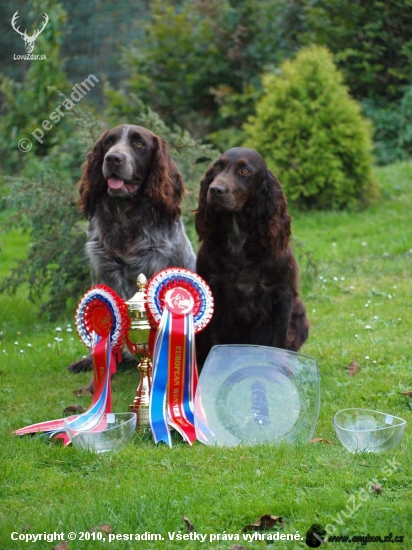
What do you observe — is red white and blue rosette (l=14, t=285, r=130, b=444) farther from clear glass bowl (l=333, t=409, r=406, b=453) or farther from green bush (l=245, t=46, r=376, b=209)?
green bush (l=245, t=46, r=376, b=209)

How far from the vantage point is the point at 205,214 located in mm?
→ 4492

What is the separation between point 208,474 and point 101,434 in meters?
0.58

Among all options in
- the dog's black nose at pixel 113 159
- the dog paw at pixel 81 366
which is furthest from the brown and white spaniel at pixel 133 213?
the dog paw at pixel 81 366

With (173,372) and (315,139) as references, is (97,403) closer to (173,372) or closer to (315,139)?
(173,372)

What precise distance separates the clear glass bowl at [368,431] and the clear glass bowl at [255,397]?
173 mm

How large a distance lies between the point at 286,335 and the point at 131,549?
7.09 feet

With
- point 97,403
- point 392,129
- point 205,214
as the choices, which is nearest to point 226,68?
point 392,129

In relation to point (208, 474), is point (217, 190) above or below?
above

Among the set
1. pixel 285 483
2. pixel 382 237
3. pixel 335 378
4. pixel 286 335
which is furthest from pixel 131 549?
pixel 382 237

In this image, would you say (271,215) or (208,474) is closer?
(208,474)

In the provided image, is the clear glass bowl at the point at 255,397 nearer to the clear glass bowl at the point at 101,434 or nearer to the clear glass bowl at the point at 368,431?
the clear glass bowl at the point at 368,431

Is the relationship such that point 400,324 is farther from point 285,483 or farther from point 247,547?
point 247,547

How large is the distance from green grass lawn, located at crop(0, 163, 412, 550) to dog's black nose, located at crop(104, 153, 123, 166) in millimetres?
1430

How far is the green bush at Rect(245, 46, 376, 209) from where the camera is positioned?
31.8ft
